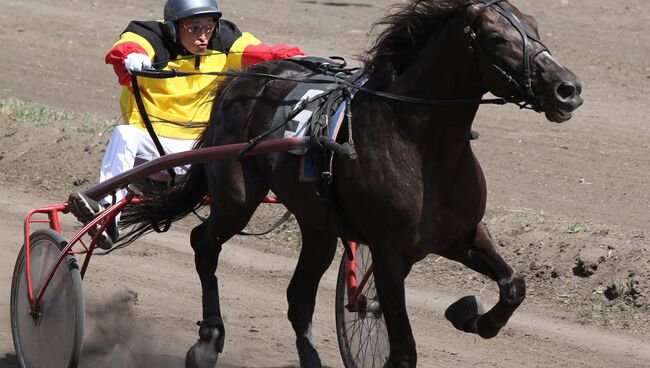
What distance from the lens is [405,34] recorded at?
5156 millimetres

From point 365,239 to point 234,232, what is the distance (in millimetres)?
990

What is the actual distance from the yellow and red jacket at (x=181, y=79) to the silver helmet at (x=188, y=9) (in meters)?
0.21

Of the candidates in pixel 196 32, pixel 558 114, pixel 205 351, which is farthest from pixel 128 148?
pixel 558 114

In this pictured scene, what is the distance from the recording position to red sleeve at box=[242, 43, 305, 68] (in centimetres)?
661

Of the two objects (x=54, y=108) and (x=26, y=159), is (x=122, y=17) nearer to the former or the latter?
(x=54, y=108)

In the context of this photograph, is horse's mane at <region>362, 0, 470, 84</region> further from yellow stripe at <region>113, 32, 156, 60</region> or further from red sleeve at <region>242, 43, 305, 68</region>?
yellow stripe at <region>113, 32, 156, 60</region>

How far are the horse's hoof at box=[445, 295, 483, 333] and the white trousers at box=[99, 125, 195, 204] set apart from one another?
5.76 feet

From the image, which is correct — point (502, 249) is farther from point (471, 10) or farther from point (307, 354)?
point (471, 10)

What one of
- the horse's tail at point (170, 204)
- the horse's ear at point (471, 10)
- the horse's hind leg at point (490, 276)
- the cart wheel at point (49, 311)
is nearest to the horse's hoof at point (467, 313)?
the horse's hind leg at point (490, 276)

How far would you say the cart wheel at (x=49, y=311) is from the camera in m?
5.73

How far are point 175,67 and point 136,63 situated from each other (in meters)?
0.49

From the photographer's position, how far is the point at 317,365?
19.3 feet

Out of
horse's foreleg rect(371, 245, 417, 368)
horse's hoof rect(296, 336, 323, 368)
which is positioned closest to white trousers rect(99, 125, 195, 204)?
horse's hoof rect(296, 336, 323, 368)

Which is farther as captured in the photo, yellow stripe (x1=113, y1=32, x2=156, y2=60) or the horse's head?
yellow stripe (x1=113, y1=32, x2=156, y2=60)
